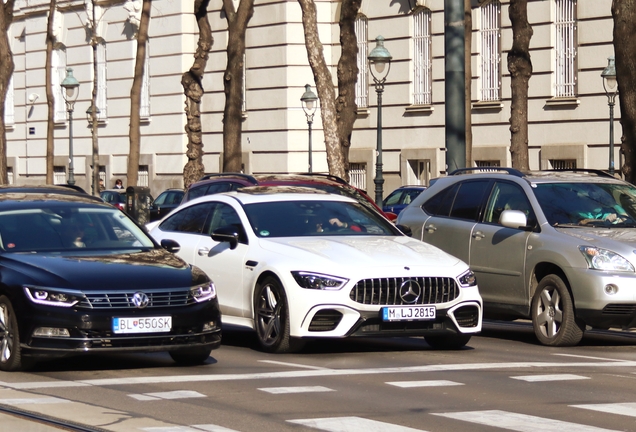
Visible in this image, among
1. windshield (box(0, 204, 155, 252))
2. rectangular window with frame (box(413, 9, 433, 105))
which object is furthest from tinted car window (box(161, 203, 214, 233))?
rectangular window with frame (box(413, 9, 433, 105))

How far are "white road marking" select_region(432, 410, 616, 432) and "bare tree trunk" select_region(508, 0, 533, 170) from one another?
18921mm

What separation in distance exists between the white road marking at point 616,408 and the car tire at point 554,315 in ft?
13.2

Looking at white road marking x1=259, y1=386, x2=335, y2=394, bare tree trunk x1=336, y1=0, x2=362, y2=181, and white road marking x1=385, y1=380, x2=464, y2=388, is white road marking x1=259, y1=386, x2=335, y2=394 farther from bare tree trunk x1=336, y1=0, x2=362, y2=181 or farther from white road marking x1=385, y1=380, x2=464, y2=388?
bare tree trunk x1=336, y1=0, x2=362, y2=181

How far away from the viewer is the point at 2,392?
10.1 m

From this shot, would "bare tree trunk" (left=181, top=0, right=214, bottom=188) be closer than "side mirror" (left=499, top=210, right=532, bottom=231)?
No

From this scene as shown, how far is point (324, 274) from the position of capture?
12.4m

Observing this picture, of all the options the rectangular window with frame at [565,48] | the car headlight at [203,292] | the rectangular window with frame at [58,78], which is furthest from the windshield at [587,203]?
the rectangular window with frame at [58,78]

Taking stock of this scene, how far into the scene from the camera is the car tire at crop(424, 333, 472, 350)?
43.0 feet

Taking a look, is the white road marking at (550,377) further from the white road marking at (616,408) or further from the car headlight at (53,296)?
the car headlight at (53,296)

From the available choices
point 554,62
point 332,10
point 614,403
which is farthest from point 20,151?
point 614,403

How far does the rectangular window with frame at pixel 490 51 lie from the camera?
3841 cm

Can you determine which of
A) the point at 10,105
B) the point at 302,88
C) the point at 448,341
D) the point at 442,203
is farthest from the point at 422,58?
the point at 448,341

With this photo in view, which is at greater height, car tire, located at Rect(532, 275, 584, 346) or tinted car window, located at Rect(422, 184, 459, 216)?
tinted car window, located at Rect(422, 184, 459, 216)

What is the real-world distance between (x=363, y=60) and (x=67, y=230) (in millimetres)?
31717
